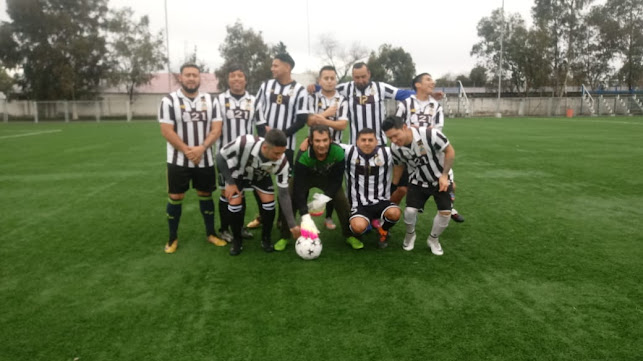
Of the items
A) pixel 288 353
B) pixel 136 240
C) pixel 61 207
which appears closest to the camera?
pixel 288 353

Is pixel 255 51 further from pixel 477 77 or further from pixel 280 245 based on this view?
pixel 280 245

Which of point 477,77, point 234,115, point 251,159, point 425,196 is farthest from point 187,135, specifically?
point 477,77

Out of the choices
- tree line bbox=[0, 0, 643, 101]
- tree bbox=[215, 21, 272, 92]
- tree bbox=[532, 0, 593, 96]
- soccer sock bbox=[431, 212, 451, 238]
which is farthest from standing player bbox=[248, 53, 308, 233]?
tree bbox=[532, 0, 593, 96]

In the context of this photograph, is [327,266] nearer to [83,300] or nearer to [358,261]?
[358,261]

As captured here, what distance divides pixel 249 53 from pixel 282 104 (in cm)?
3698

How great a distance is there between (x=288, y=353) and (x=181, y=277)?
156 cm

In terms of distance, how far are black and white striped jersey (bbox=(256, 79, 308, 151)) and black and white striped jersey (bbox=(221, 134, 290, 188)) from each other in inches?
34.2

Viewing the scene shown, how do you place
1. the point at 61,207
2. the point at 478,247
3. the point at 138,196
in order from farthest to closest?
the point at 138,196 → the point at 61,207 → the point at 478,247

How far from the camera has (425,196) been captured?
14.5 feet

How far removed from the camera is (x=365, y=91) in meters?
5.15

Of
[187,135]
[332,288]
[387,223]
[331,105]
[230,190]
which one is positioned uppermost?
[331,105]

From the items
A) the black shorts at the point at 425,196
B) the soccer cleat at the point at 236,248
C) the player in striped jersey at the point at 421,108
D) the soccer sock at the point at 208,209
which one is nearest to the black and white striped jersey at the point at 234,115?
the soccer sock at the point at 208,209

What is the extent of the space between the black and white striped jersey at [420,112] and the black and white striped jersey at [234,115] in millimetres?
1740

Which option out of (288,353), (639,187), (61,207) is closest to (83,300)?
(288,353)
